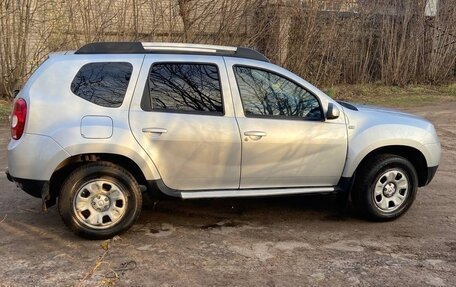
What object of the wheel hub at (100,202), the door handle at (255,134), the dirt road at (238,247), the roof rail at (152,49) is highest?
the roof rail at (152,49)

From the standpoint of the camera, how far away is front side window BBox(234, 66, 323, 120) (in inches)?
189

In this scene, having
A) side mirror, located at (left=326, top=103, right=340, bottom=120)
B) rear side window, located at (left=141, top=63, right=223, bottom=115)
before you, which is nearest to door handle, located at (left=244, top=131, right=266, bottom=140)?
rear side window, located at (left=141, top=63, right=223, bottom=115)

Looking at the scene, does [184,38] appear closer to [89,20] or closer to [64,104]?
[89,20]

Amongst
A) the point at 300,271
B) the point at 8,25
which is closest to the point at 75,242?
the point at 300,271

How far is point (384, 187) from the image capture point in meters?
5.09

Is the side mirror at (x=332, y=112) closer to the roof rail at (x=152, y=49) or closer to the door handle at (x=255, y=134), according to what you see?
the door handle at (x=255, y=134)

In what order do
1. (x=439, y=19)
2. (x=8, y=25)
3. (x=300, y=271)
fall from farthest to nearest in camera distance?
(x=439, y=19), (x=8, y=25), (x=300, y=271)

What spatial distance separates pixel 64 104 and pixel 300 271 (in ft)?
8.21

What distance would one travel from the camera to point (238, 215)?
530 cm

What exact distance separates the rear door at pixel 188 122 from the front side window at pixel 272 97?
0.63 feet

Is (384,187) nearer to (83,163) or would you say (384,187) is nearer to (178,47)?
(178,47)

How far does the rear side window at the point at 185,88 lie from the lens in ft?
15.2

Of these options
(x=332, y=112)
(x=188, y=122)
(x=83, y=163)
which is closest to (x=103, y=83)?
(x=83, y=163)

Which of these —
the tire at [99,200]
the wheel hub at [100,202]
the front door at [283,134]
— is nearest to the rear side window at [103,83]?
the tire at [99,200]
